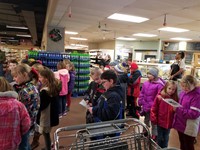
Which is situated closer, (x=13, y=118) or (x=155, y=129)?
(x=13, y=118)

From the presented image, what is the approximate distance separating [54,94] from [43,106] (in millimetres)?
226

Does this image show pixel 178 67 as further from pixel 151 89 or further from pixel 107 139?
pixel 107 139

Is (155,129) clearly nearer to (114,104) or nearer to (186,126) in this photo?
(186,126)

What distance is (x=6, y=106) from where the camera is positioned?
1.76 meters

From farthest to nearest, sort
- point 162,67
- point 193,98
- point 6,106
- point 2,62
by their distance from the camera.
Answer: point 2,62, point 162,67, point 193,98, point 6,106

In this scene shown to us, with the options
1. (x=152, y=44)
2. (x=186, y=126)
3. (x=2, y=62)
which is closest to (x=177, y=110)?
(x=186, y=126)

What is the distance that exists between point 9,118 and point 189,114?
2.15 meters

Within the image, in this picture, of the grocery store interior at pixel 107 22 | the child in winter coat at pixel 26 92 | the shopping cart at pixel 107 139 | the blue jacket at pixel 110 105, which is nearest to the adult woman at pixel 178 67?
the grocery store interior at pixel 107 22

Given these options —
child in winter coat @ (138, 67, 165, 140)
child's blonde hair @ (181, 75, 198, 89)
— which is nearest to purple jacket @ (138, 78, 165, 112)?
child in winter coat @ (138, 67, 165, 140)

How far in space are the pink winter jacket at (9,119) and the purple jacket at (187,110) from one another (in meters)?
2.01

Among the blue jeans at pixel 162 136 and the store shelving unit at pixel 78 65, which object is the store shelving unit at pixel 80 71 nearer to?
the store shelving unit at pixel 78 65

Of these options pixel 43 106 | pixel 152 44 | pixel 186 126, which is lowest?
pixel 186 126

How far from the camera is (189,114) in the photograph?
89.9 inches

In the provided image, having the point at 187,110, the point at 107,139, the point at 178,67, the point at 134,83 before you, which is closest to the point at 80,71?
the point at 134,83
